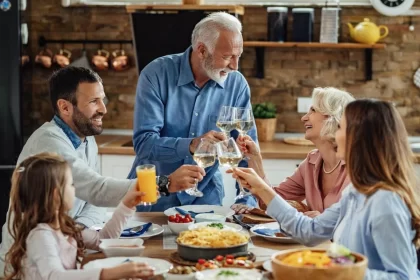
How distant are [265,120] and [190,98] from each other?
59.8 inches

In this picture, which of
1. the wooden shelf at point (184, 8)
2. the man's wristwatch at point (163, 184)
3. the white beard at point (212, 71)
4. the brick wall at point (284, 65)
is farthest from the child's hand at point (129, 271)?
the brick wall at point (284, 65)

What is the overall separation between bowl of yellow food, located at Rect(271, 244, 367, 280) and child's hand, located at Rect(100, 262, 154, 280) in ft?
1.15

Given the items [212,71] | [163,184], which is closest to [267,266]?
[163,184]

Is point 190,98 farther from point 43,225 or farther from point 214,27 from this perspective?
point 43,225

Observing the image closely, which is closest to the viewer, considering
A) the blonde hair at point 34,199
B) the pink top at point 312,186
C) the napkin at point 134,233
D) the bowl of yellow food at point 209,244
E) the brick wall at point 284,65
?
the blonde hair at point 34,199

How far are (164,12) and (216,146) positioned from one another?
228cm

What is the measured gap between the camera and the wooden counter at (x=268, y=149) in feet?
15.5

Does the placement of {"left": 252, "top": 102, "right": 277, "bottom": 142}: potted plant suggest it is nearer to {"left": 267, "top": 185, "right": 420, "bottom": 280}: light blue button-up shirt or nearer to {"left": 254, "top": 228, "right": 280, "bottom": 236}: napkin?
{"left": 254, "top": 228, "right": 280, "bottom": 236}: napkin

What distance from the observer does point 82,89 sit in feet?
10.5

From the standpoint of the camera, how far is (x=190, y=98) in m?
3.66

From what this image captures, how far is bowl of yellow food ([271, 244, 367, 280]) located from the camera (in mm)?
2002

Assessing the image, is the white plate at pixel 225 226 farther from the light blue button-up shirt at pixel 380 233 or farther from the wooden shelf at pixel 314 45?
the wooden shelf at pixel 314 45

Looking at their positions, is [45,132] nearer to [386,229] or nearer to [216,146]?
[216,146]

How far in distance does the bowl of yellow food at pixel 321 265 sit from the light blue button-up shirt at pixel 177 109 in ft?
4.72
